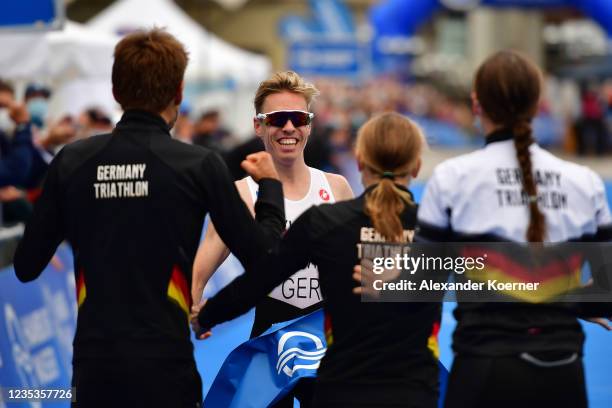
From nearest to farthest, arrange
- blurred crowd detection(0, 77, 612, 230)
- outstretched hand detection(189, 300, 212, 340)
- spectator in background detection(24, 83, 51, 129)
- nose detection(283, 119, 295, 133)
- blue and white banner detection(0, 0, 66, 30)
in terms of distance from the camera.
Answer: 1. outstretched hand detection(189, 300, 212, 340)
2. nose detection(283, 119, 295, 133)
3. blue and white banner detection(0, 0, 66, 30)
4. blurred crowd detection(0, 77, 612, 230)
5. spectator in background detection(24, 83, 51, 129)

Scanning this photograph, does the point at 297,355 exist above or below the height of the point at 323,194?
below

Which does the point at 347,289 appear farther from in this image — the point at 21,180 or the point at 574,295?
the point at 21,180

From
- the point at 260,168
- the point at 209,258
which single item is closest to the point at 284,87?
the point at 209,258

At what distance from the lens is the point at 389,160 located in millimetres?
3777

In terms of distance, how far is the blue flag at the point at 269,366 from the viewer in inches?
179

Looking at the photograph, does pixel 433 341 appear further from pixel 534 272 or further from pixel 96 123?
pixel 96 123

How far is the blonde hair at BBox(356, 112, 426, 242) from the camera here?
368 centimetres

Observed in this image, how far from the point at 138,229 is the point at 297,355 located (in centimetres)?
→ 119

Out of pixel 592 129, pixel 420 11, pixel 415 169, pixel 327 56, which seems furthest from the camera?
pixel 592 129

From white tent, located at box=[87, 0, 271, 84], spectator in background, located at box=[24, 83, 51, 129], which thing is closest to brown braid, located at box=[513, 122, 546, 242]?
spectator in background, located at box=[24, 83, 51, 129]

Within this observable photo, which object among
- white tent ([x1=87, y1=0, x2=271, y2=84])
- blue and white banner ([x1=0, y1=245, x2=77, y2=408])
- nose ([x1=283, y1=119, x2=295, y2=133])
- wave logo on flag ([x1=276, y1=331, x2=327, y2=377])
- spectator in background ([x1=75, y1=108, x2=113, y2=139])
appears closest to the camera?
wave logo on flag ([x1=276, y1=331, x2=327, y2=377])

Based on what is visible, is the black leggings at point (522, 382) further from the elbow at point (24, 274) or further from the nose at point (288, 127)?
the nose at point (288, 127)

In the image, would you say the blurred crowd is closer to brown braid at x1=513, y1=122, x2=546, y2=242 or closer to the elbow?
brown braid at x1=513, y1=122, x2=546, y2=242

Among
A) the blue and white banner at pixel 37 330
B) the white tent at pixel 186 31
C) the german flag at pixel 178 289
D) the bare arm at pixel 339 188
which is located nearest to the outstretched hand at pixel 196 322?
the german flag at pixel 178 289
